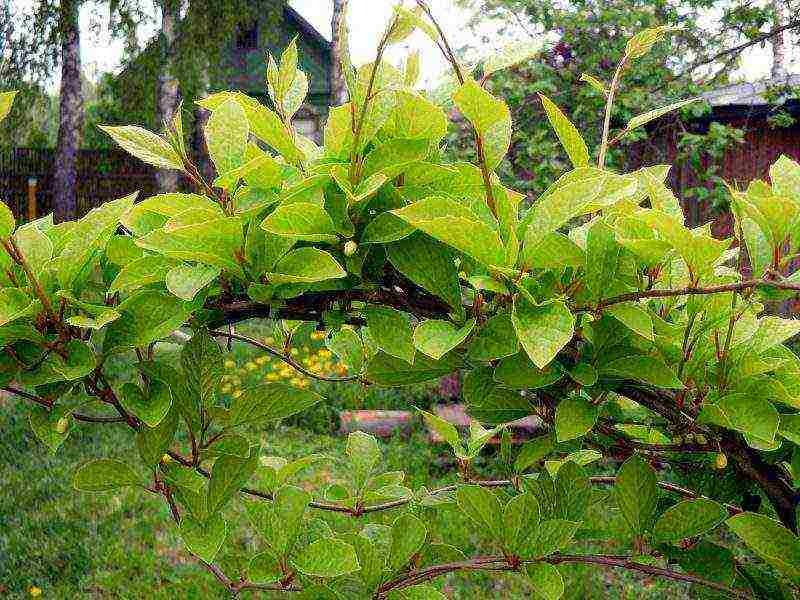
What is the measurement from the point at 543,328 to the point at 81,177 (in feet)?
50.7

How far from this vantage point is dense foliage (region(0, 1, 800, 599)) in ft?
1.97

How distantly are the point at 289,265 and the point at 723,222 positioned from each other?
19.7 feet

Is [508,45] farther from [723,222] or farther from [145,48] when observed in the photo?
[145,48]

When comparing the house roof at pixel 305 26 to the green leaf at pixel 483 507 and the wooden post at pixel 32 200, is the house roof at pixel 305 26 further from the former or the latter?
the green leaf at pixel 483 507

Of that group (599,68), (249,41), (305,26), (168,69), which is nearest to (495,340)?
(599,68)

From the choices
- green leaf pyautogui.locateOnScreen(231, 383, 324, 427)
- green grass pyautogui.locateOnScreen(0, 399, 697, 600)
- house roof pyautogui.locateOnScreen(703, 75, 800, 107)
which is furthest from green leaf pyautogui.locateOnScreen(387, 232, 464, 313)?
house roof pyautogui.locateOnScreen(703, 75, 800, 107)

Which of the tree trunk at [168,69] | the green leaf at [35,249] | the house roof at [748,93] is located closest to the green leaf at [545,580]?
the green leaf at [35,249]

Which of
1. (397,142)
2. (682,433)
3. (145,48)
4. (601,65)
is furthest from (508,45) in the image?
(145,48)

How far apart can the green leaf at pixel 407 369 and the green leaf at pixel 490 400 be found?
0.02 metres

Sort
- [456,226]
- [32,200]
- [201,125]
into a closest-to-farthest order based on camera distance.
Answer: [456,226], [201,125], [32,200]

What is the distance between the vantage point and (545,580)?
766 millimetres

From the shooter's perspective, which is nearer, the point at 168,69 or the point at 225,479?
the point at 225,479

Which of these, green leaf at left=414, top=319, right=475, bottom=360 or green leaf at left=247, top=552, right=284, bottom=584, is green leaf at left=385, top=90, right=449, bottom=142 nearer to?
green leaf at left=414, top=319, right=475, bottom=360

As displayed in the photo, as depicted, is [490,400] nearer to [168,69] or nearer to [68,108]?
[168,69]
